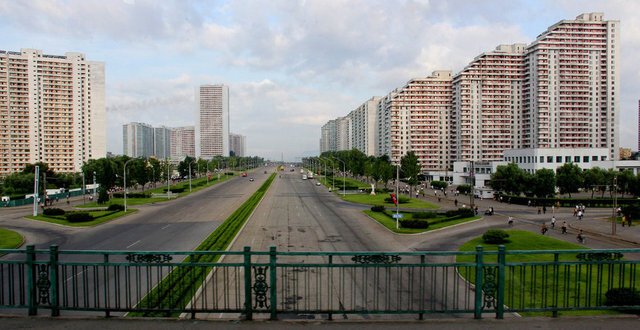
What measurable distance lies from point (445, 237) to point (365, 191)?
4619 centimetres

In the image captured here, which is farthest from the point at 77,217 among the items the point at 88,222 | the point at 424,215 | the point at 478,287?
the point at 478,287

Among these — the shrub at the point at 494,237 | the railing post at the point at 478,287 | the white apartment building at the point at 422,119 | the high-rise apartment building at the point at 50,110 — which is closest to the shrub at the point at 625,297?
the railing post at the point at 478,287

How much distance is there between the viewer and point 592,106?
114812 mm

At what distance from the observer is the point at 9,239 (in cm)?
3017

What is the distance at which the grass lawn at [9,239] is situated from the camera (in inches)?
1098

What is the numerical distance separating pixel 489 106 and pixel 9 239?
12965 centimetres

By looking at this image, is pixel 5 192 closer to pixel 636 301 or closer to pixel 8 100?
pixel 8 100

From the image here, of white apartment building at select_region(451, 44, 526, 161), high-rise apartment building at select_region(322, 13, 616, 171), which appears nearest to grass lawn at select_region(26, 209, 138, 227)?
high-rise apartment building at select_region(322, 13, 616, 171)

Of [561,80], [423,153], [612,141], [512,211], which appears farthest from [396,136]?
[512,211]

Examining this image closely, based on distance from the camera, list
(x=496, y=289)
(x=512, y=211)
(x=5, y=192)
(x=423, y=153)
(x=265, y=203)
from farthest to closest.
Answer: (x=423, y=153) < (x=5, y=192) < (x=265, y=203) < (x=512, y=211) < (x=496, y=289)

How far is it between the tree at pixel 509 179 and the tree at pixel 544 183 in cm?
310

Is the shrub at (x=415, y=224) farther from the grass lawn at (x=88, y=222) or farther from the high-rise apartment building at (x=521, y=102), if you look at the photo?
the high-rise apartment building at (x=521, y=102)

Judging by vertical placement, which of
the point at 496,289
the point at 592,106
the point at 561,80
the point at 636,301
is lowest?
the point at 636,301

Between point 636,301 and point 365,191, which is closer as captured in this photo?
point 636,301
